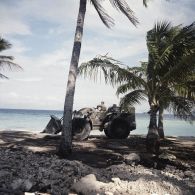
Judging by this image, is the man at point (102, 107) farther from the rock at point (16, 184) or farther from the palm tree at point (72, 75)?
the rock at point (16, 184)

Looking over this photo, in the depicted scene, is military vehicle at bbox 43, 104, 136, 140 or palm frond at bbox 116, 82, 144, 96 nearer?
palm frond at bbox 116, 82, 144, 96

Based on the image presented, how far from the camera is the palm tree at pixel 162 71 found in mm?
12117

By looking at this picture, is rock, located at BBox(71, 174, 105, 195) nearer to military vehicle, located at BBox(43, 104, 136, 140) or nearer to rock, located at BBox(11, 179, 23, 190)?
rock, located at BBox(11, 179, 23, 190)

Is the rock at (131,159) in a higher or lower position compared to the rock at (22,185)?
higher

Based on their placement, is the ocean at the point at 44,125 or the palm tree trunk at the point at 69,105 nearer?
the palm tree trunk at the point at 69,105

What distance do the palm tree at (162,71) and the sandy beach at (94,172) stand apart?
5.71 feet

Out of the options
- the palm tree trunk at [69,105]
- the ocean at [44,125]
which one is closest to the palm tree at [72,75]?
the palm tree trunk at [69,105]

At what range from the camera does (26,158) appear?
9688mm

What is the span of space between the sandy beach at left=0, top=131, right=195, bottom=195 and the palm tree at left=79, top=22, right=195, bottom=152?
174cm

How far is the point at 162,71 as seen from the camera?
12.8m

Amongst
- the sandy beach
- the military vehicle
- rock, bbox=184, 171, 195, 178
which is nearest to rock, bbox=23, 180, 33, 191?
the sandy beach

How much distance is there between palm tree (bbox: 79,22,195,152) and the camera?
1212cm

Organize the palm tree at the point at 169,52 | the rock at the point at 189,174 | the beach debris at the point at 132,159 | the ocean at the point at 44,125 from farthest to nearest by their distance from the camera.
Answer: the ocean at the point at 44,125, the palm tree at the point at 169,52, the beach debris at the point at 132,159, the rock at the point at 189,174

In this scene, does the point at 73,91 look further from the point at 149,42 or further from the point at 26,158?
the point at 149,42
